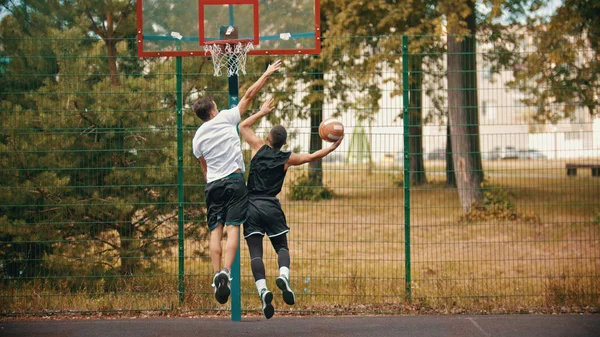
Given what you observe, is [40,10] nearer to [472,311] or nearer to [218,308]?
[218,308]

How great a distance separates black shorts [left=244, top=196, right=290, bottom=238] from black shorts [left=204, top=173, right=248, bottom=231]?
110mm

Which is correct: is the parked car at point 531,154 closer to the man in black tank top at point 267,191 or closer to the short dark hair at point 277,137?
the man in black tank top at point 267,191

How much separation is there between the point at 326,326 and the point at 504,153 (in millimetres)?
3901

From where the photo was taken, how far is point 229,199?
6648 mm

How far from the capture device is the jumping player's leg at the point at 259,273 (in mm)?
6202

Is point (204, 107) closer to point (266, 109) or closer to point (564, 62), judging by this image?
point (266, 109)

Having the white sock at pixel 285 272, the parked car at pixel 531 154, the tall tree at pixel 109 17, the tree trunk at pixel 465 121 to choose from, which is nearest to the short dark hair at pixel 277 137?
the white sock at pixel 285 272

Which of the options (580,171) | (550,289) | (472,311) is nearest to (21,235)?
(472,311)

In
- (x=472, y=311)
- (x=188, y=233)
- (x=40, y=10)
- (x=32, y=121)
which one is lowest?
(x=472, y=311)

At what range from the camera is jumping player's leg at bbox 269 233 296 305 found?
6.23m

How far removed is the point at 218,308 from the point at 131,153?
2346 mm

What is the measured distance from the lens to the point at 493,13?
14055 millimetres

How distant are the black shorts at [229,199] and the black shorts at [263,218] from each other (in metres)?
0.11

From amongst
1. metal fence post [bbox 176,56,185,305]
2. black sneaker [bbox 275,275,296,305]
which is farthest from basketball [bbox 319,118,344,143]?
metal fence post [bbox 176,56,185,305]
